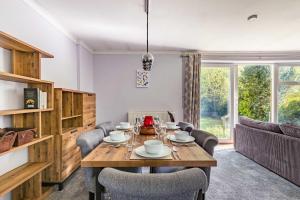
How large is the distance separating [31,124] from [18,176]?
0.58m

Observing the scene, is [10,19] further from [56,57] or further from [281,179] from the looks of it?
[281,179]

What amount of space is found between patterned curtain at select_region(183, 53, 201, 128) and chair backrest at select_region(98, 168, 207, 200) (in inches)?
163

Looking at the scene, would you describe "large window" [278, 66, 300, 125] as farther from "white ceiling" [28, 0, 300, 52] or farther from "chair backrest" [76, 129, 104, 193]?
"chair backrest" [76, 129, 104, 193]

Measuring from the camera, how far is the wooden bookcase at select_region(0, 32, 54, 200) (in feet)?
6.76

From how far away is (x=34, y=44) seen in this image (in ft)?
8.84

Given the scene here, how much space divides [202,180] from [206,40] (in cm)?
386

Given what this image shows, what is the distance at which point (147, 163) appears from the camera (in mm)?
1433

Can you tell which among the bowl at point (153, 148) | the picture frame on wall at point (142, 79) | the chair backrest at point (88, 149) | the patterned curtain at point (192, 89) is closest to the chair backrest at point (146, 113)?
the patterned curtain at point (192, 89)

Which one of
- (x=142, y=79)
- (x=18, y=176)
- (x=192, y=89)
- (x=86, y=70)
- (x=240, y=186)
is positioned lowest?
(x=240, y=186)

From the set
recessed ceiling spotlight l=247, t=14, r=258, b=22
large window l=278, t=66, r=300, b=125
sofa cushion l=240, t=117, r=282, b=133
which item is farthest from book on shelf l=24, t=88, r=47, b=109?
large window l=278, t=66, r=300, b=125

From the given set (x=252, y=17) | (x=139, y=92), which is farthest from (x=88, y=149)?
(x=139, y=92)

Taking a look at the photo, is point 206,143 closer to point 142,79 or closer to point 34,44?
point 34,44

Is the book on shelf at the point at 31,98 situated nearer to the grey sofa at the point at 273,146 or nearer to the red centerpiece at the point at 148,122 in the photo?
the red centerpiece at the point at 148,122

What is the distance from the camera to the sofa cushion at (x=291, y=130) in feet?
9.17
